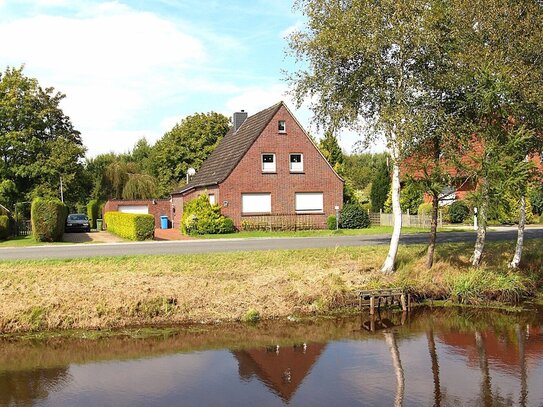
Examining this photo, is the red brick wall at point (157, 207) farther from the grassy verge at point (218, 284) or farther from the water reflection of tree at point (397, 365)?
the water reflection of tree at point (397, 365)

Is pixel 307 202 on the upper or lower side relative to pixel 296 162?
lower

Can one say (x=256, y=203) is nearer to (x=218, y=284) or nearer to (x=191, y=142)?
(x=218, y=284)

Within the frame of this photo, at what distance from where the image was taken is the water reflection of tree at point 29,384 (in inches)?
399

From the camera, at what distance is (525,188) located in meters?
16.7

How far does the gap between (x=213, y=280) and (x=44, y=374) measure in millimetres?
6246

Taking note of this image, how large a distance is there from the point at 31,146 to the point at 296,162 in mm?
24369

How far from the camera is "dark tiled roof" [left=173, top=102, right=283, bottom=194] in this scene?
112ft

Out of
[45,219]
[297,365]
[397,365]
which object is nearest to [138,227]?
[45,219]

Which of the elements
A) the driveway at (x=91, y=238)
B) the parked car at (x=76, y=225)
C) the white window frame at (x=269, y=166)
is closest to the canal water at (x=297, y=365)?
the driveway at (x=91, y=238)

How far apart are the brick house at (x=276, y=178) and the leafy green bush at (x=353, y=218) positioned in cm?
131

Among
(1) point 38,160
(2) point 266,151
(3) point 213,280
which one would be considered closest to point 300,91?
(3) point 213,280

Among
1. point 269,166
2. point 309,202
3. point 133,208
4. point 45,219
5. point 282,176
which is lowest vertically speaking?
point 45,219

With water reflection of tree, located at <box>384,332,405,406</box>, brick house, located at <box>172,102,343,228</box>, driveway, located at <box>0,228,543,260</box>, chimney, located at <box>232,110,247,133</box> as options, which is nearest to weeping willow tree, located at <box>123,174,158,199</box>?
chimney, located at <box>232,110,247,133</box>

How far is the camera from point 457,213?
38.0 m
